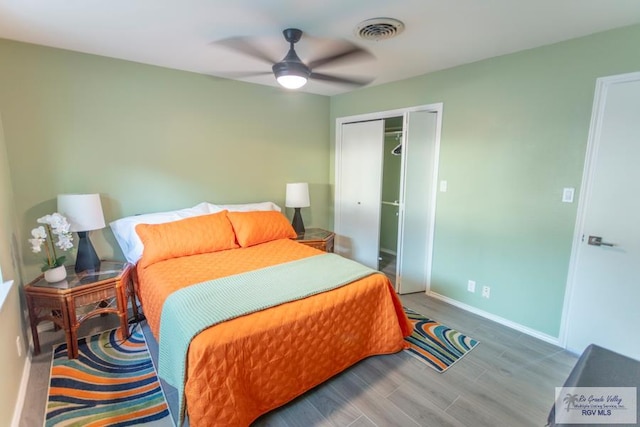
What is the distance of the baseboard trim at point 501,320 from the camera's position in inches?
97.4

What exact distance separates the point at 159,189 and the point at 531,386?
11.2 ft

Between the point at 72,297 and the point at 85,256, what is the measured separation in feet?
1.36

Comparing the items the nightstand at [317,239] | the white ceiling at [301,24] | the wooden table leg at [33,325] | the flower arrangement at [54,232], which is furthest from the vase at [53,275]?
the nightstand at [317,239]

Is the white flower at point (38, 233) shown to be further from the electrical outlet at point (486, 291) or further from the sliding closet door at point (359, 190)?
the electrical outlet at point (486, 291)

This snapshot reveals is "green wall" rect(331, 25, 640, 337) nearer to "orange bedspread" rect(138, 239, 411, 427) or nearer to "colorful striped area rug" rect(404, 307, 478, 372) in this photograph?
"colorful striped area rug" rect(404, 307, 478, 372)

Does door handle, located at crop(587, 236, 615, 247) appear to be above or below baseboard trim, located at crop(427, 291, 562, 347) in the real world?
above

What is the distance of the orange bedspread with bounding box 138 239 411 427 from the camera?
1.47 m

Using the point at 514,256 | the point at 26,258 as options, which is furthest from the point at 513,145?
the point at 26,258

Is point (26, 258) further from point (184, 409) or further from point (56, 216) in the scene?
point (184, 409)

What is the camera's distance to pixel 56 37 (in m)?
2.17

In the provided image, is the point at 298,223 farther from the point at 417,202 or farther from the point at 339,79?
the point at 339,79

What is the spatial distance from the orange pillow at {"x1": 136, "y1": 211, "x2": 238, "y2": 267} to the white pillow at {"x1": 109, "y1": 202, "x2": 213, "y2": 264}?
116 millimetres

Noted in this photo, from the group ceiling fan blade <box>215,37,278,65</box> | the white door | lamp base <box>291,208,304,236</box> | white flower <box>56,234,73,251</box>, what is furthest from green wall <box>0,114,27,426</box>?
the white door

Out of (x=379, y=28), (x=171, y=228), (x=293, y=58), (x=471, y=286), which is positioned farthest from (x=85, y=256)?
(x=471, y=286)
